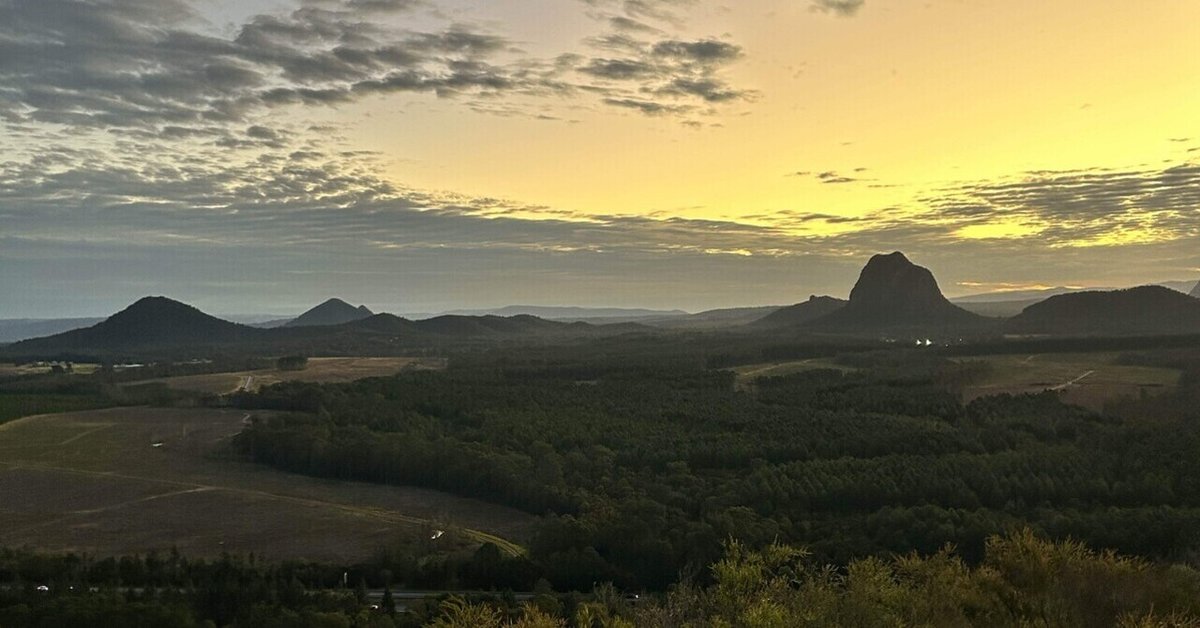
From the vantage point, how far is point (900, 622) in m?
19.8

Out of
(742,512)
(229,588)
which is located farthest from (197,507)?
(742,512)

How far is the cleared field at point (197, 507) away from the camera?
60062mm

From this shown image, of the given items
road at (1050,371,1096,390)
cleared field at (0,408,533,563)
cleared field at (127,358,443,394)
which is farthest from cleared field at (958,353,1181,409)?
cleared field at (127,358,443,394)

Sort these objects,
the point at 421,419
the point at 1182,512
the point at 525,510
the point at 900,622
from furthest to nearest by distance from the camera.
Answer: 1. the point at 421,419
2. the point at 525,510
3. the point at 1182,512
4. the point at 900,622

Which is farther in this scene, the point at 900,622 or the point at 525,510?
the point at 525,510

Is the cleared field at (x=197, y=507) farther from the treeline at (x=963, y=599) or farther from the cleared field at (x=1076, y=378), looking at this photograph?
the cleared field at (x=1076, y=378)

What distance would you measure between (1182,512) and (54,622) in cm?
5881

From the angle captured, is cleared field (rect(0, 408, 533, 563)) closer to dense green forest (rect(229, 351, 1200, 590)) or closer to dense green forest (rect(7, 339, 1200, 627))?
dense green forest (rect(7, 339, 1200, 627))

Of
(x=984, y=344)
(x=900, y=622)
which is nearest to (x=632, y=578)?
(x=900, y=622)

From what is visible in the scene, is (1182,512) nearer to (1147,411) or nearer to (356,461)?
(1147,411)

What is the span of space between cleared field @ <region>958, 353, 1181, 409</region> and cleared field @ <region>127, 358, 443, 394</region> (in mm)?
106235

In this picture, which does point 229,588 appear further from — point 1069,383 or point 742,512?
point 1069,383

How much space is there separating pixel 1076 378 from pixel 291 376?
132497 millimetres

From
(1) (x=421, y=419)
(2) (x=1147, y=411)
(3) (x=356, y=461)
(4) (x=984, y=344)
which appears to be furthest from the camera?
(4) (x=984, y=344)
